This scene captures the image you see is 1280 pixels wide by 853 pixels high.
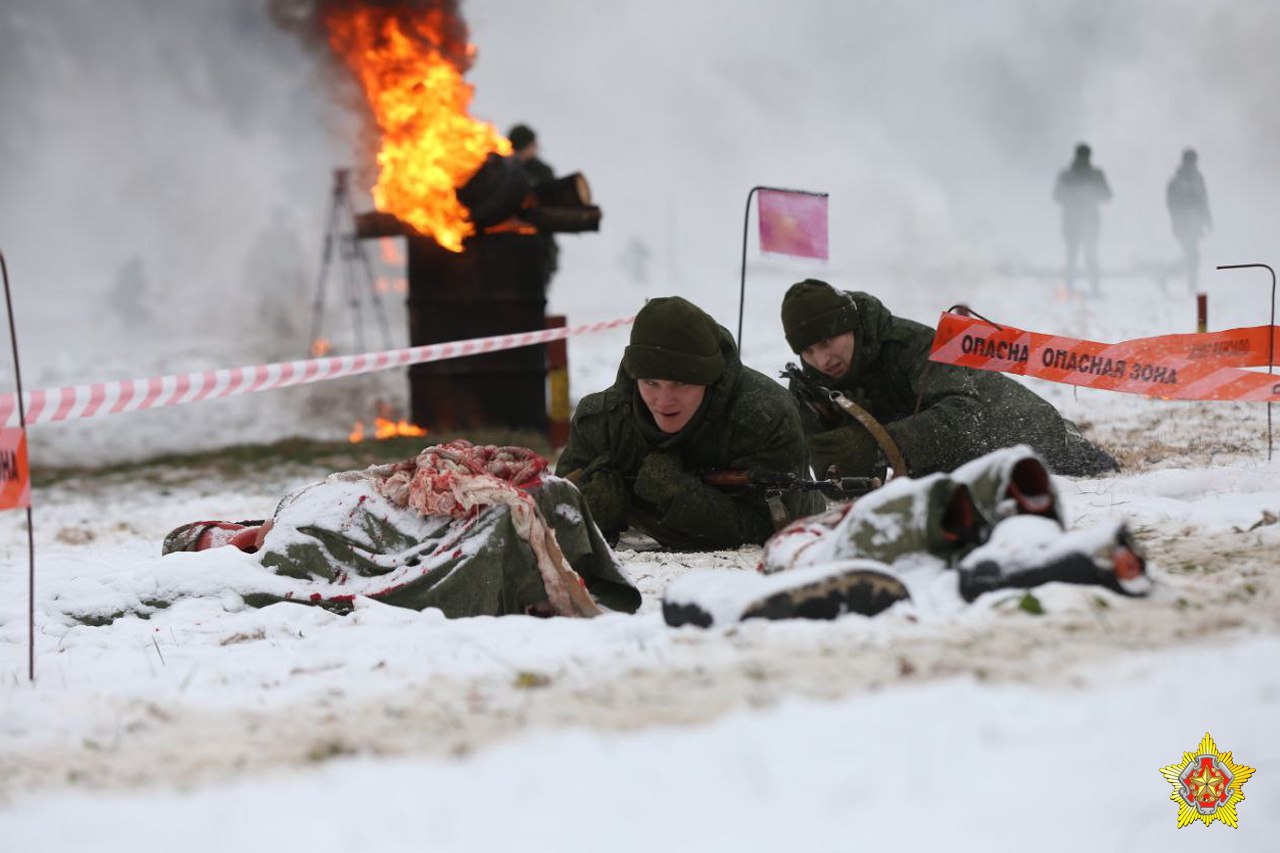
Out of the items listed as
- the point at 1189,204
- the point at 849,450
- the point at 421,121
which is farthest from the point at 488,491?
the point at 1189,204

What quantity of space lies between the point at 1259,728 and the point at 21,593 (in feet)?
13.6

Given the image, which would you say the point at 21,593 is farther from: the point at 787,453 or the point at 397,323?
the point at 397,323

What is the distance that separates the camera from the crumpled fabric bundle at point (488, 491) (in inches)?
159

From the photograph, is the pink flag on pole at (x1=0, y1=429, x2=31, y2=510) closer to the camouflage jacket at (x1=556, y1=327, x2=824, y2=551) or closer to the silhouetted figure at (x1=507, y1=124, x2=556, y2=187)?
the camouflage jacket at (x1=556, y1=327, x2=824, y2=551)

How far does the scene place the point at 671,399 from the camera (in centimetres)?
511

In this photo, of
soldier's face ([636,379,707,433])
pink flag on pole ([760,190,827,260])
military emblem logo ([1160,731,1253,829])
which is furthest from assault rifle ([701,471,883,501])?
military emblem logo ([1160,731,1253,829])

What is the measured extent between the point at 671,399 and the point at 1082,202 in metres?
16.2

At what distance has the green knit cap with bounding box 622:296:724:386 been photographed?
16.2 ft

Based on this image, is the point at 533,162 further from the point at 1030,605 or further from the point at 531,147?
the point at 1030,605

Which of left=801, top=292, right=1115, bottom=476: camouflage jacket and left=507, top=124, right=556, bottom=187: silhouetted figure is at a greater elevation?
left=507, top=124, right=556, bottom=187: silhouetted figure

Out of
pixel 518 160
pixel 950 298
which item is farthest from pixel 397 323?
pixel 518 160

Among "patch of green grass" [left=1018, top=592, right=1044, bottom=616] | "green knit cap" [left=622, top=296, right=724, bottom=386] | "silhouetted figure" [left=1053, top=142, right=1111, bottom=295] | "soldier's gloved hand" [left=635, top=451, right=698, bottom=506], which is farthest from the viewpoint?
"silhouetted figure" [left=1053, top=142, right=1111, bottom=295]

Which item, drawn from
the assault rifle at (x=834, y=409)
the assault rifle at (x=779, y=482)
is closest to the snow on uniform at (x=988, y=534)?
the assault rifle at (x=779, y=482)

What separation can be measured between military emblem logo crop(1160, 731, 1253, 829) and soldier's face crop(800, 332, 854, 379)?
354cm
